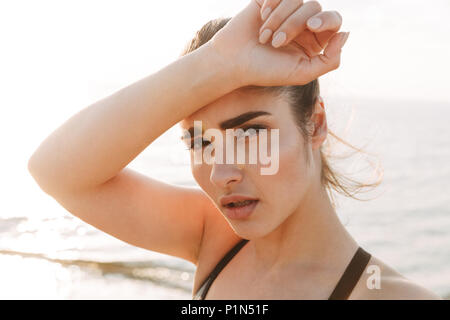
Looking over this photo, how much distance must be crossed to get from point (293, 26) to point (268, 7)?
0.45 feet

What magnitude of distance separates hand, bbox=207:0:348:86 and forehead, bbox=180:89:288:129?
128mm

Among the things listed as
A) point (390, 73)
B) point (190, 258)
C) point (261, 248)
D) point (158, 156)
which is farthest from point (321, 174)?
point (390, 73)

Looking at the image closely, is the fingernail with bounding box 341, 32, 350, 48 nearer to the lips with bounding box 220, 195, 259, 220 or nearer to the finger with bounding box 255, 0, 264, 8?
the finger with bounding box 255, 0, 264, 8

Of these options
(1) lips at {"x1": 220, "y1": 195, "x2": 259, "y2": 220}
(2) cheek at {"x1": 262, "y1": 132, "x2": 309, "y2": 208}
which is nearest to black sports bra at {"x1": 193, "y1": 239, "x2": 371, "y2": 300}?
(2) cheek at {"x1": 262, "y1": 132, "x2": 309, "y2": 208}

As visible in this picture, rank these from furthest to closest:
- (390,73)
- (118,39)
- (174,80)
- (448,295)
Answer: (118,39)
(390,73)
(448,295)
(174,80)

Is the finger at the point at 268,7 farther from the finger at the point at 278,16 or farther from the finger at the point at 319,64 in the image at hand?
the finger at the point at 319,64

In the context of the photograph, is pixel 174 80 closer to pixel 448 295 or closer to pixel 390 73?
pixel 448 295

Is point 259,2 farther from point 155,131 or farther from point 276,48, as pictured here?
point 155,131

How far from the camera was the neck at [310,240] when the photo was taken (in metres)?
2.50

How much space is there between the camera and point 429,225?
1062 centimetres

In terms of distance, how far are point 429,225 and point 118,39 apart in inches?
Result: 853

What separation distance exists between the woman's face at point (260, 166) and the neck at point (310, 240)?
0.24m

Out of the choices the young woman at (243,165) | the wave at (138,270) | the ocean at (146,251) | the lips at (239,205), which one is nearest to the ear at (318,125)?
the young woman at (243,165)

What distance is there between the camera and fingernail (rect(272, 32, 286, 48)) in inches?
77.5
